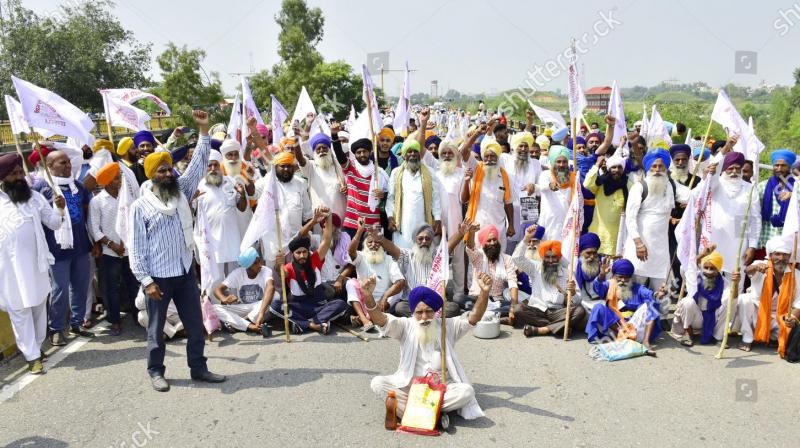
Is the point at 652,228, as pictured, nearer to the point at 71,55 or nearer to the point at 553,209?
the point at 553,209

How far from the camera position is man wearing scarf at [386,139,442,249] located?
6.98m

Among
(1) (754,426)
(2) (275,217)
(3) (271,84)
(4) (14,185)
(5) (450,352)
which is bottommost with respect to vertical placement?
(1) (754,426)

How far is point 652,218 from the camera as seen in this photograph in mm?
6562

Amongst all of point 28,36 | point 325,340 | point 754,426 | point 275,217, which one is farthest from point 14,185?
point 28,36

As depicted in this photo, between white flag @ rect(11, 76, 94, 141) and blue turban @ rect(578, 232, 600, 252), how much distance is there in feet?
17.9

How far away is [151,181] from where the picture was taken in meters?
4.88

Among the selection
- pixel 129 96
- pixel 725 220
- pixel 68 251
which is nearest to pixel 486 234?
pixel 725 220

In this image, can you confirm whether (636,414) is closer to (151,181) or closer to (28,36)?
(151,181)

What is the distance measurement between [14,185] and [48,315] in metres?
1.57

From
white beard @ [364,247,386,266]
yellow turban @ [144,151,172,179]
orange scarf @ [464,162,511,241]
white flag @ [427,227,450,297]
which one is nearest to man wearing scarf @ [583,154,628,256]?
orange scarf @ [464,162,511,241]

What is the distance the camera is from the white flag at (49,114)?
5984mm

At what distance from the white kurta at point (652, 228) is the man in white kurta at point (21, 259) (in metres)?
6.00

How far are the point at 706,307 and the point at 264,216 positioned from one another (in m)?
4.66

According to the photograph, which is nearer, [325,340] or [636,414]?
[636,414]
